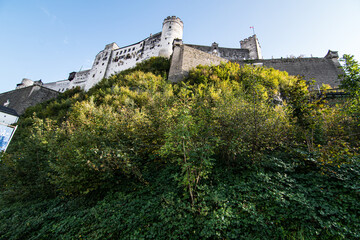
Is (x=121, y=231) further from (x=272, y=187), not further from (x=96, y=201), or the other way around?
(x=272, y=187)

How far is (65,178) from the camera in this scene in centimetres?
419

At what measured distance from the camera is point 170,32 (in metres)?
28.5

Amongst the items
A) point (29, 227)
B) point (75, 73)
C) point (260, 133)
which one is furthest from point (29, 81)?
point (260, 133)

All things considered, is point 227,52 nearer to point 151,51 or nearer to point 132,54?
point 151,51

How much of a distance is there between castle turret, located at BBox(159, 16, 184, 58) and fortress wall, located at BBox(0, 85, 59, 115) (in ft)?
59.4

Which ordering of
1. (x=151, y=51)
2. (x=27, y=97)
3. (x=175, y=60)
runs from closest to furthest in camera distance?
(x=175, y=60), (x=27, y=97), (x=151, y=51)

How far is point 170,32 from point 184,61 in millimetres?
17709

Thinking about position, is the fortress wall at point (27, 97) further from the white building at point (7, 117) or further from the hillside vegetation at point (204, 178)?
the hillside vegetation at point (204, 178)

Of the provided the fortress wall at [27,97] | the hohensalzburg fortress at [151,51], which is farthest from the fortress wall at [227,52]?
the fortress wall at [27,97]

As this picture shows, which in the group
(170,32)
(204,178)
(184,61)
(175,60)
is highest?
(170,32)

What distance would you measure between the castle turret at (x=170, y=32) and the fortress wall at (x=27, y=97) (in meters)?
18.1

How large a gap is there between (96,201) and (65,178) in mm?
1053

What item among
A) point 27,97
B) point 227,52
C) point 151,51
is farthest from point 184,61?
point 27,97

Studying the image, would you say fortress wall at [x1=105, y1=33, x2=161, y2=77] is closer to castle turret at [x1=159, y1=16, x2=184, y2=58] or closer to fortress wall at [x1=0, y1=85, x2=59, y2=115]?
castle turret at [x1=159, y1=16, x2=184, y2=58]
